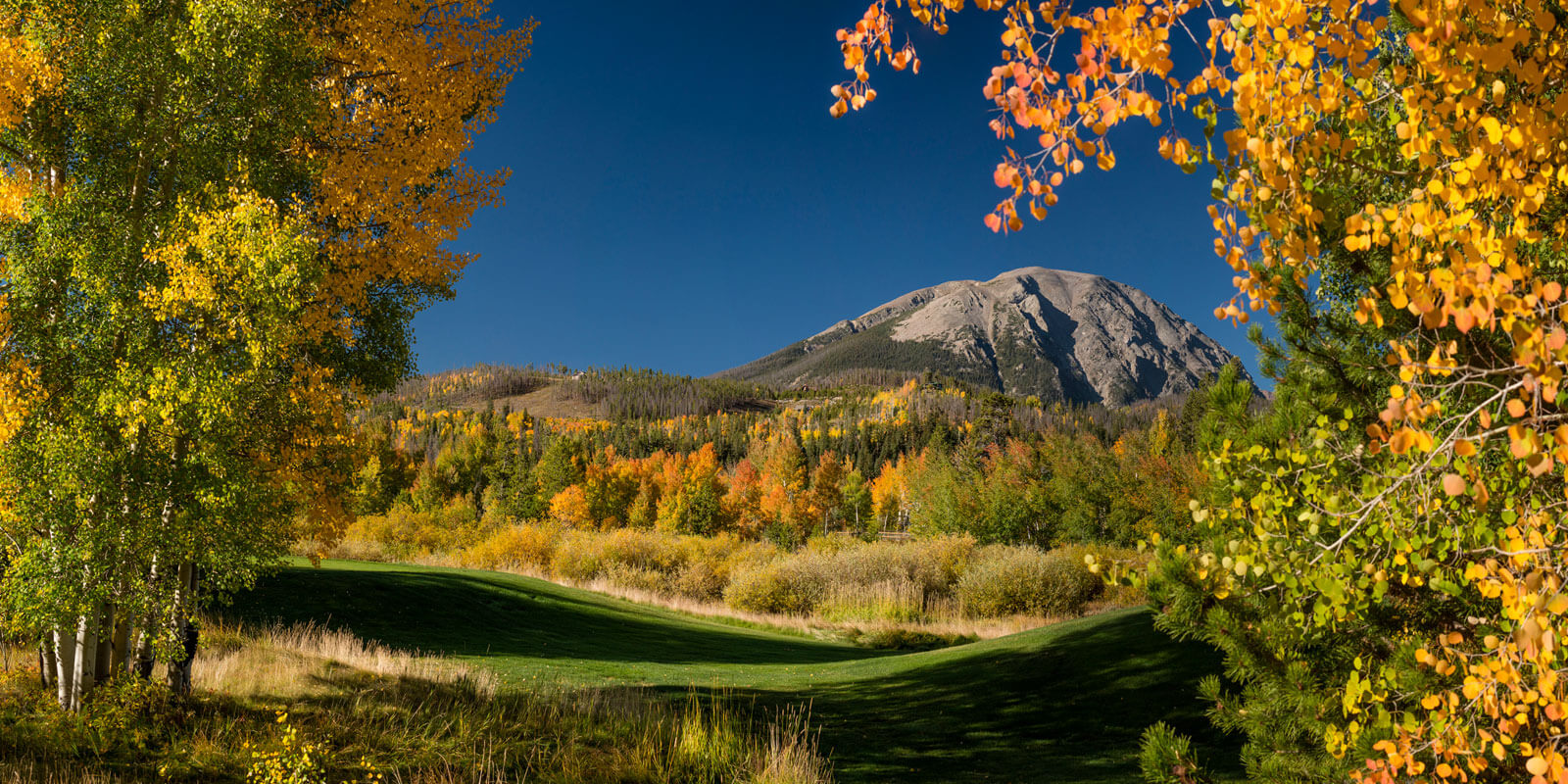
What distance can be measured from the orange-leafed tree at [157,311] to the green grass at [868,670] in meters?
5.09

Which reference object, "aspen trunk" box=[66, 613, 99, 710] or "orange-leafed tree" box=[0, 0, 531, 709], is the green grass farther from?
"orange-leafed tree" box=[0, 0, 531, 709]

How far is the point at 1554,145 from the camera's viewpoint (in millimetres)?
2199

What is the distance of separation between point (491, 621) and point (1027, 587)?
16244 millimetres

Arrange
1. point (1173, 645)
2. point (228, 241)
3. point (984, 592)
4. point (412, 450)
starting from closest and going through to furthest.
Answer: point (228, 241) < point (1173, 645) < point (984, 592) < point (412, 450)

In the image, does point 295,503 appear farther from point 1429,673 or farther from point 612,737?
point 1429,673

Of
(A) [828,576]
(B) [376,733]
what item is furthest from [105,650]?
(A) [828,576]

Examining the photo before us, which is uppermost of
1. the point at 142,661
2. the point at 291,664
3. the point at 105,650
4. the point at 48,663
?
the point at 105,650

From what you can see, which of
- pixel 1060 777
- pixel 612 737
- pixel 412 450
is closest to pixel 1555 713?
pixel 1060 777

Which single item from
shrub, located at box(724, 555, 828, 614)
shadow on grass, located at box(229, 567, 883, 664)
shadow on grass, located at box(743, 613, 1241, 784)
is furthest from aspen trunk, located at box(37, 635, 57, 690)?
shrub, located at box(724, 555, 828, 614)

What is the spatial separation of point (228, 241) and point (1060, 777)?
9.17 metres

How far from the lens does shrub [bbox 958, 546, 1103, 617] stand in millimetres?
A: 23828

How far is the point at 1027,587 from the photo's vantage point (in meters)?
23.9

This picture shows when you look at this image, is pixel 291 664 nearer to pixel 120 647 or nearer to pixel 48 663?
pixel 120 647

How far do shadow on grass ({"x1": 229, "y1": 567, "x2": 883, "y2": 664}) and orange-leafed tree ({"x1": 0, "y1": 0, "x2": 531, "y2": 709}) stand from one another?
775cm
